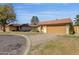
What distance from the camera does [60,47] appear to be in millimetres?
2707

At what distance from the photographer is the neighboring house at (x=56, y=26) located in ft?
8.93

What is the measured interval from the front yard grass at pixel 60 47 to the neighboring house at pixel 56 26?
0.06 m

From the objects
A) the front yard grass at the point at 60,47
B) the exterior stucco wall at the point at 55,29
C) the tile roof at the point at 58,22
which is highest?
the tile roof at the point at 58,22

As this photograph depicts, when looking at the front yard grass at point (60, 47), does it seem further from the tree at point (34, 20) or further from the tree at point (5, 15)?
the tree at point (5, 15)

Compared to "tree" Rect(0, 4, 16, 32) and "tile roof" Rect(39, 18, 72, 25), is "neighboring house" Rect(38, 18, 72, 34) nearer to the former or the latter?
"tile roof" Rect(39, 18, 72, 25)

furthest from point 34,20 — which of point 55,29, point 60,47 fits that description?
point 60,47

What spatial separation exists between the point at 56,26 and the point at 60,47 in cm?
19

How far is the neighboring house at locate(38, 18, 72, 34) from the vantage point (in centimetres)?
272

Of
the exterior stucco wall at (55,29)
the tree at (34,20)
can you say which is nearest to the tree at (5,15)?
the tree at (34,20)

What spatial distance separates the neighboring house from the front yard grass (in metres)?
0.06
